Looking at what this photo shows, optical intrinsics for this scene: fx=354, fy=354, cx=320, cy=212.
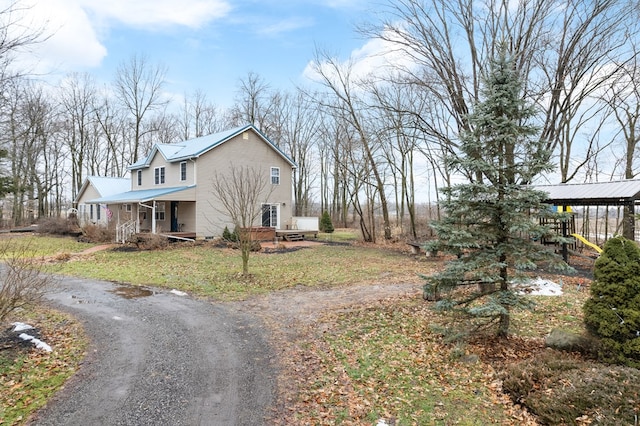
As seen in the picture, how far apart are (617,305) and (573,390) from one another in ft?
4.73

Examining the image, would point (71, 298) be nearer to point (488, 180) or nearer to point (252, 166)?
point (488, 180)

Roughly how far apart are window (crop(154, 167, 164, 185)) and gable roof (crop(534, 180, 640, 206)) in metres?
22.3

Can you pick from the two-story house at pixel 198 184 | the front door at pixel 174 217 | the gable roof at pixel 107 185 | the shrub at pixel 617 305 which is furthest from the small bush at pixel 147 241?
the shrub at pixel 617 305

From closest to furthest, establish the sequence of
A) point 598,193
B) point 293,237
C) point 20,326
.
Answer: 1. point 20,326
2. point 598,193
3. point 293,237

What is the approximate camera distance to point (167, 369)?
5113 mm

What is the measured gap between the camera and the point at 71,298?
9.18 m

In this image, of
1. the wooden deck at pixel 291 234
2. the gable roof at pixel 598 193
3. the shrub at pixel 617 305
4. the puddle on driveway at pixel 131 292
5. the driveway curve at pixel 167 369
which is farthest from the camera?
the wooden deck at pixel 291 234

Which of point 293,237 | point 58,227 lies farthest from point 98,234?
point 293,237

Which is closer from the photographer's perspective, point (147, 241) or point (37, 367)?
point (37, 367)

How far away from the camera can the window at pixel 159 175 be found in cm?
2444

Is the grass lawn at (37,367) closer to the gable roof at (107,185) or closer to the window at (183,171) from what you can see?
the window at (183,171)

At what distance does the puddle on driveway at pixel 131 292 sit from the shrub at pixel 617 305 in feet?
32.2

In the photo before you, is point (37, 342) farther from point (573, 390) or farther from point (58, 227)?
point (58, 227)

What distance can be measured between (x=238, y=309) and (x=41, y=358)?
381 centimetres
